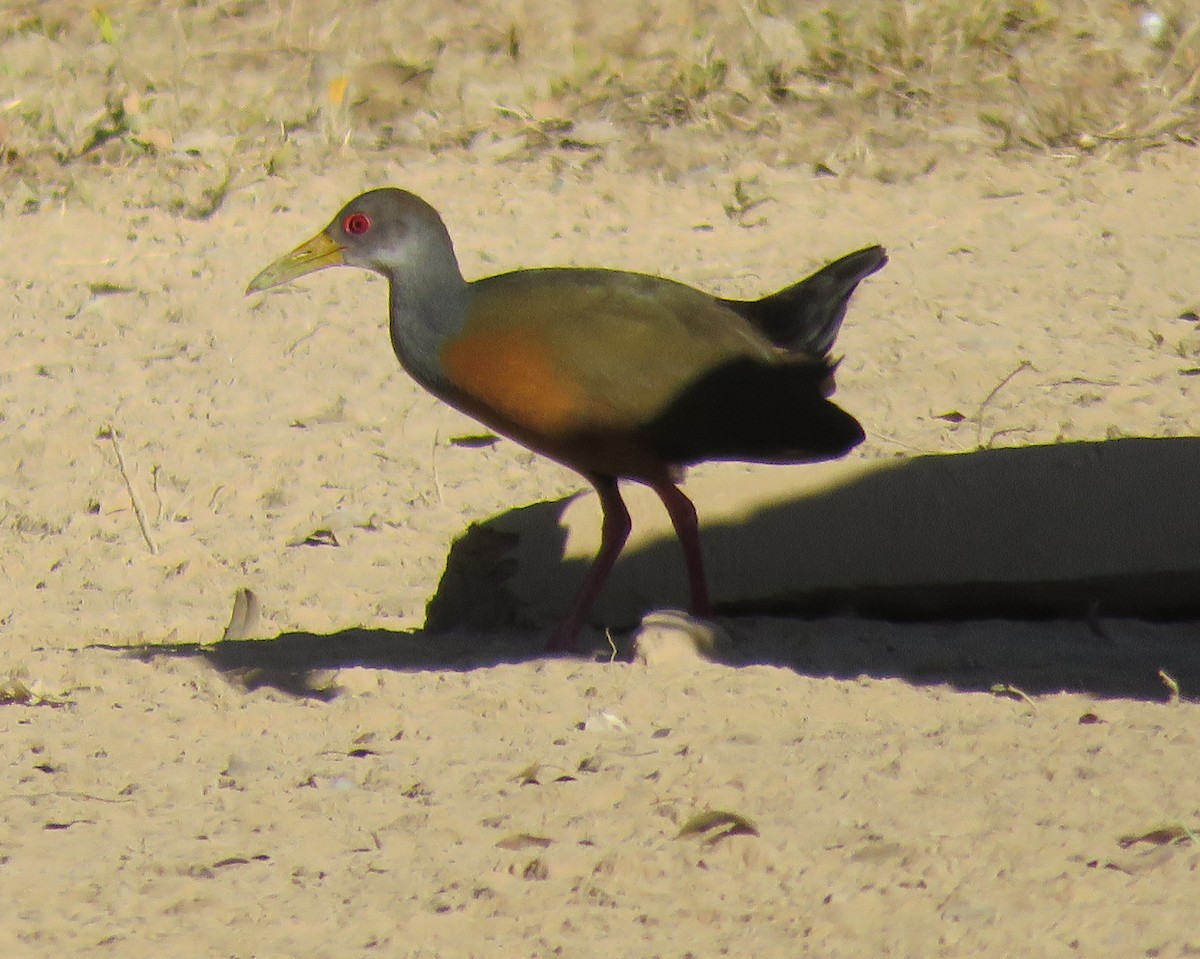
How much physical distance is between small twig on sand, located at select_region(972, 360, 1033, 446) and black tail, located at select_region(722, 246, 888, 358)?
0.78m

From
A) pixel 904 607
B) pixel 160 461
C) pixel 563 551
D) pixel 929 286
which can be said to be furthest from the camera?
pixel 929 286

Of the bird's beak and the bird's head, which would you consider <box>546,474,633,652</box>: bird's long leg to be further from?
the bird's beak

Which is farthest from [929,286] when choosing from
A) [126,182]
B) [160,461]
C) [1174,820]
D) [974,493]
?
[1174,820]

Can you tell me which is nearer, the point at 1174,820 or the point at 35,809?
the point at 1174,820

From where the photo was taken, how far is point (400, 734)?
3.73m

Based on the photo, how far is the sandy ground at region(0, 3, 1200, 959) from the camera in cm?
292

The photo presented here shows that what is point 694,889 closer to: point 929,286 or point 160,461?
point 160,461

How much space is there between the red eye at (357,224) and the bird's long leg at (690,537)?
3.33 feet

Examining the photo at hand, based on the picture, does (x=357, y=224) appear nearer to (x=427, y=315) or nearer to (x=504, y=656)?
(x=427, y=315)

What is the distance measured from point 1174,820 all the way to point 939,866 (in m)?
0.40

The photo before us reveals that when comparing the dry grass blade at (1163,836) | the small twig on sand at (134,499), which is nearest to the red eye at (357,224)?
the small twig on sand at (134,499)

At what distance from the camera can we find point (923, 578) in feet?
15.0

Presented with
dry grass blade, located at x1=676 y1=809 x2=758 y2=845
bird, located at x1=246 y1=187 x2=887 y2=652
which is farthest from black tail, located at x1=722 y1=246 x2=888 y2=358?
dry grass blade, located at x1=676 y1=809 x2=758 y2=845

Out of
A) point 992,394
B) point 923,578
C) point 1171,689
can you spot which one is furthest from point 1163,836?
point 992,394
